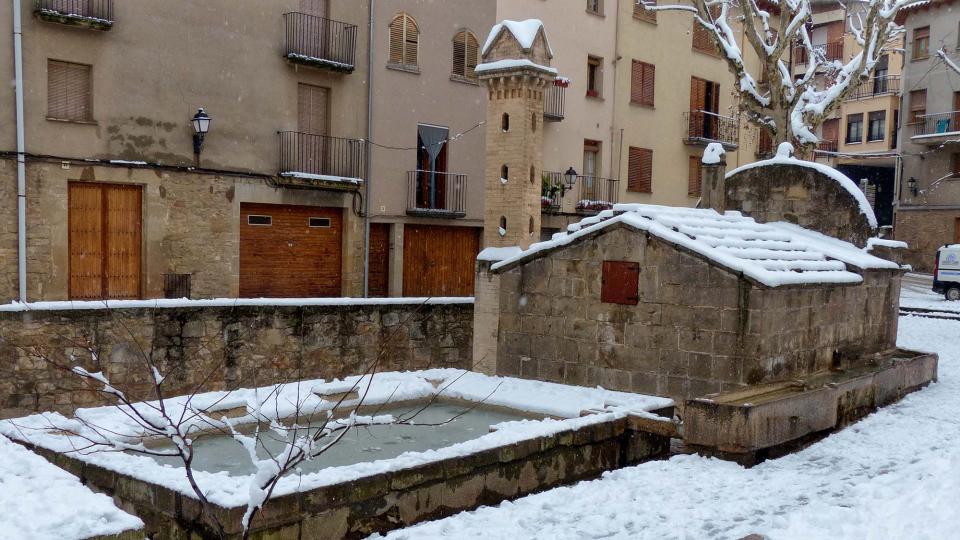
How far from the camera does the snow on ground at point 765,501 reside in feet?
21.3

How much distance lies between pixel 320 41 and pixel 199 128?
4271mm

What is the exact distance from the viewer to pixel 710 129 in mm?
32906

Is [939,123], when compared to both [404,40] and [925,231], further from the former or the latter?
[404,40]

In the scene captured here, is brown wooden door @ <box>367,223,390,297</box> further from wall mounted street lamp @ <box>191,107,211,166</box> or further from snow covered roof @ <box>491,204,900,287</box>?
snow covered roof @ <box>491,204,900,287</box>

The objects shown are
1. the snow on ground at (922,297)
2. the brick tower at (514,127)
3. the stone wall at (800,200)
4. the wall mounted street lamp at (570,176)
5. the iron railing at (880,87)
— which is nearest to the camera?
the stone wall at (800,200)

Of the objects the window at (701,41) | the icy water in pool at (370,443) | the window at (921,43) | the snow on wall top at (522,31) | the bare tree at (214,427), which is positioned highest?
the window at (921,43)

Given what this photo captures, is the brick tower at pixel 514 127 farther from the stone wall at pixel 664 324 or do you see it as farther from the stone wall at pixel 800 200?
the stone wall at pixel 800 200

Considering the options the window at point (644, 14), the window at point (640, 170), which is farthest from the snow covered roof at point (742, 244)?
the window at point (644, 14)

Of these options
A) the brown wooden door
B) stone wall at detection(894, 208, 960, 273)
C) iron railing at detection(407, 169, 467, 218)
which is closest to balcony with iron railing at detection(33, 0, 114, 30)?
the brown wooden door

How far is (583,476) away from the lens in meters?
9.12

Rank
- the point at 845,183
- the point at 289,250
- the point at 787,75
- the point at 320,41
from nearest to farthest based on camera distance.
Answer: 1. the point at 845,183
2. the point at 289,250
3. the point at 320,41
4. the point at 787,75

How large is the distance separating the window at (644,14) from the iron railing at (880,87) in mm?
16858

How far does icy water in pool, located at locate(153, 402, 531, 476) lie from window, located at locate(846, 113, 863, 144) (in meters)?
38.0

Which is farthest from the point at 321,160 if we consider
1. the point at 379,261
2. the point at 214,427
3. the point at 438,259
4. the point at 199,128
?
the point at 214,427
